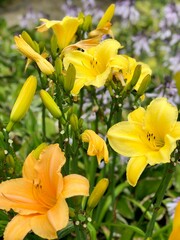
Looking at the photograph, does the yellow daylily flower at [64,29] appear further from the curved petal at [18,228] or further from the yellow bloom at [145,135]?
Result: the curved petal at [18,228]

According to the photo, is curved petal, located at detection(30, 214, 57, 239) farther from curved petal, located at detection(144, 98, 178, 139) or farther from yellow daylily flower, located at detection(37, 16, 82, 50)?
yellow daylily flower, located at detection(37, 16, 82, 50)

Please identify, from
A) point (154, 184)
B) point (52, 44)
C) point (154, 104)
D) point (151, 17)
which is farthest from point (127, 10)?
point (154, 104)

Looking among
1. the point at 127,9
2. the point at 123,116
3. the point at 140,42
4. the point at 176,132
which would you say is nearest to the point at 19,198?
the point at 176,132

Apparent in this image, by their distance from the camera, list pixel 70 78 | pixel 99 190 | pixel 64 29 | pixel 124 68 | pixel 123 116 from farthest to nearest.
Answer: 1. pixel 123 116
2. pixel 64 29
3. pixel 124 68
4. pixel 70 78
5. pixel 99 190

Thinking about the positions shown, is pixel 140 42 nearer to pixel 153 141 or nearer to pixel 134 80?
pixel 134 80

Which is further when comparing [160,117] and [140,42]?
[140,42]

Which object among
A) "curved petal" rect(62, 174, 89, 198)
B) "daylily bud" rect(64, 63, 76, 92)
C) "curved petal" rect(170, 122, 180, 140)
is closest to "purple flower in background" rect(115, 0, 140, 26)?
"daylily bud" rect(64, 63, 76, 92)
